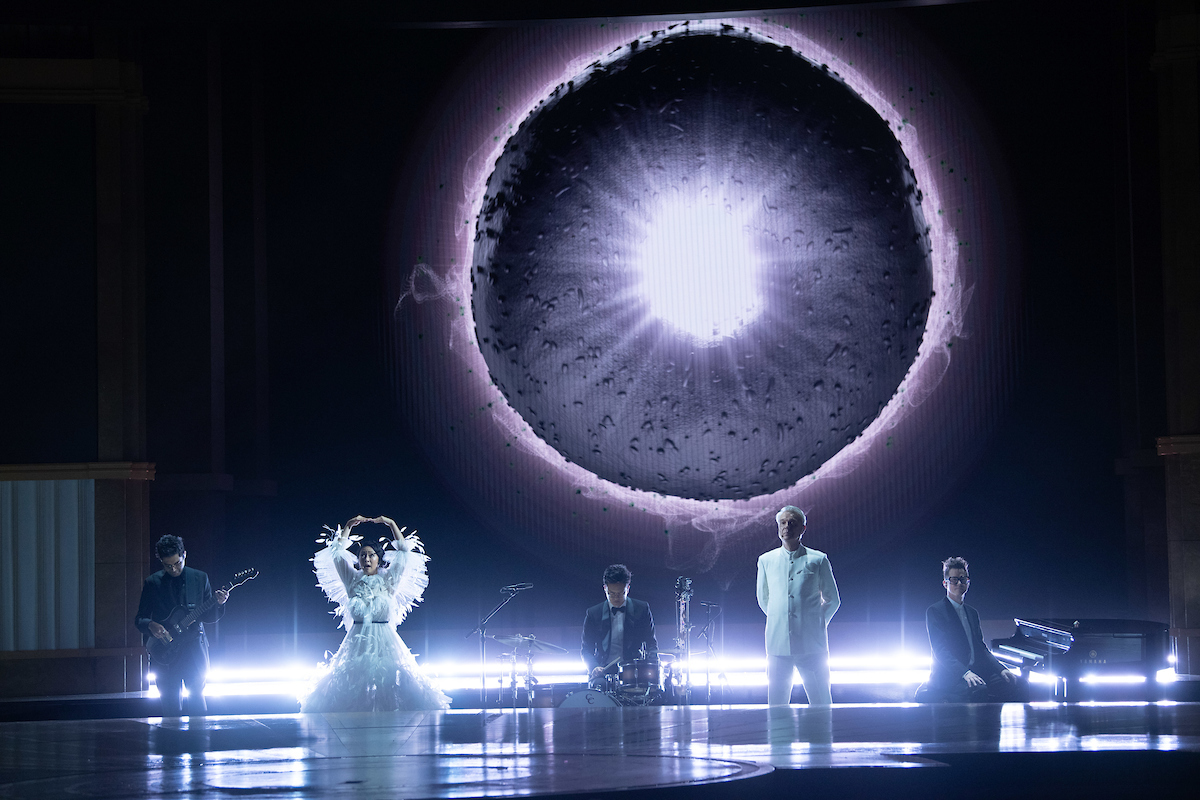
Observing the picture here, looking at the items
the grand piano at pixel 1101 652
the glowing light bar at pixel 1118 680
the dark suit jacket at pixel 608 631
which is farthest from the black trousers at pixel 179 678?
the glowing light bar at pixel 1118 680

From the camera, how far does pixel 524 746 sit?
11.3 ft

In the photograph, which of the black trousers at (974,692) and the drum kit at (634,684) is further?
the drum kit at (634,684)

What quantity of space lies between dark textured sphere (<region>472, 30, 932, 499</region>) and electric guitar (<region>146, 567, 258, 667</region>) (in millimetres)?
2839

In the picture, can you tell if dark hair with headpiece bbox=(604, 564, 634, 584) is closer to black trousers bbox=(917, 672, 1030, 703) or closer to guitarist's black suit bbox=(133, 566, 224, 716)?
black trousers bbox=(917, 672, 1030, 703)

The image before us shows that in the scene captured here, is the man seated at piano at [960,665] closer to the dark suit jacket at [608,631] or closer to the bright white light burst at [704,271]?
the dark suit jacket at [608,631]

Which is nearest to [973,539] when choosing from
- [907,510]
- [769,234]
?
[907,510]

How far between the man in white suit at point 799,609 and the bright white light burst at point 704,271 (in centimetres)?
272

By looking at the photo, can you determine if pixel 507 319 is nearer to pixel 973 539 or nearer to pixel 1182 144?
pixel 973 539

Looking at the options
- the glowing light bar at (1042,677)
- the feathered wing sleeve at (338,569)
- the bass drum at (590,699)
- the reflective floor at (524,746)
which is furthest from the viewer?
the glowing light bar at (1042,677)

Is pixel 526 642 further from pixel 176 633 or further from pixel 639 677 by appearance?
pixel 176 633

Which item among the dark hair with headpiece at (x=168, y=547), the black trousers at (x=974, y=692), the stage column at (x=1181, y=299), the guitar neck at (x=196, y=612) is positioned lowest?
the black trousers at (x=974, y=692)

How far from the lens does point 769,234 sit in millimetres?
8352

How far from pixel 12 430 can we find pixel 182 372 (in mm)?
1147

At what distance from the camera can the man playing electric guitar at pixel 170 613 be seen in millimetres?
6391
